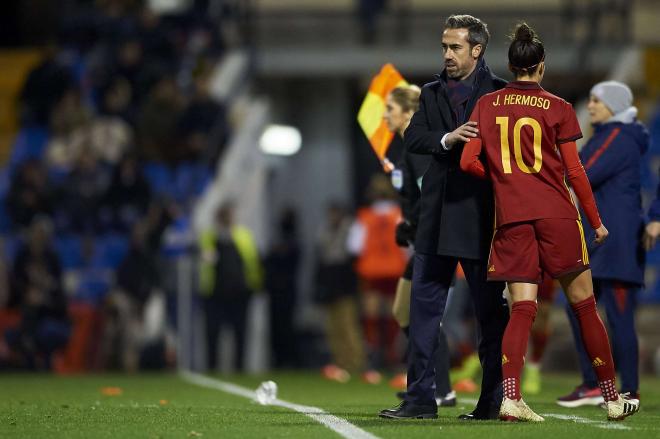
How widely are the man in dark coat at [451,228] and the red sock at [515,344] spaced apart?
297mm

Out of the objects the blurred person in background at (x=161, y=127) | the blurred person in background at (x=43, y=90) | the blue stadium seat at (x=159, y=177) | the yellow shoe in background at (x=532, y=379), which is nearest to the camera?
the yellow shoe in background at (x=532, y=379)

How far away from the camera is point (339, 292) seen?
722 inches

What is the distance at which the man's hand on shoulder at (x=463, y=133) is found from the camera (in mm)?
7875

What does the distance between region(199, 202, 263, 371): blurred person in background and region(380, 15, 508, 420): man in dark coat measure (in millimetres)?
9752

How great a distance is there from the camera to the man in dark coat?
26.7ft

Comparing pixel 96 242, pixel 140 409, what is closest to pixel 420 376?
pixel 140 409

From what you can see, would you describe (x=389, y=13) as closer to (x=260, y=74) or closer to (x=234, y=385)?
(x=260, y=74)

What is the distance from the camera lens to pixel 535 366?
12.7 meters

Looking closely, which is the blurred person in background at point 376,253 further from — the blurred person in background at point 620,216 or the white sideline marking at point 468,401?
the blurred person in background at point 620,216

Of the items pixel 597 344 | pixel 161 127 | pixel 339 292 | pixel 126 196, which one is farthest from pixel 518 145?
pixel 161 127

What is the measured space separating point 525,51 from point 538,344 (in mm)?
5197

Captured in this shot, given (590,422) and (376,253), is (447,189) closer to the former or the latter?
(590,422)

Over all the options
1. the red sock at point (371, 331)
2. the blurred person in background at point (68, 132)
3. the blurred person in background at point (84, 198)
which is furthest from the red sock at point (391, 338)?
the blurred person in background at point (68, 132)

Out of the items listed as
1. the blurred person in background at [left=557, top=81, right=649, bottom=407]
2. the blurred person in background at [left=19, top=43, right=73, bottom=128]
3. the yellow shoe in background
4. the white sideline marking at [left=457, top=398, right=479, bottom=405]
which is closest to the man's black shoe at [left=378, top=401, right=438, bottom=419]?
the blurred person in background at [left=557, top=81, right=649, bottom=407]
